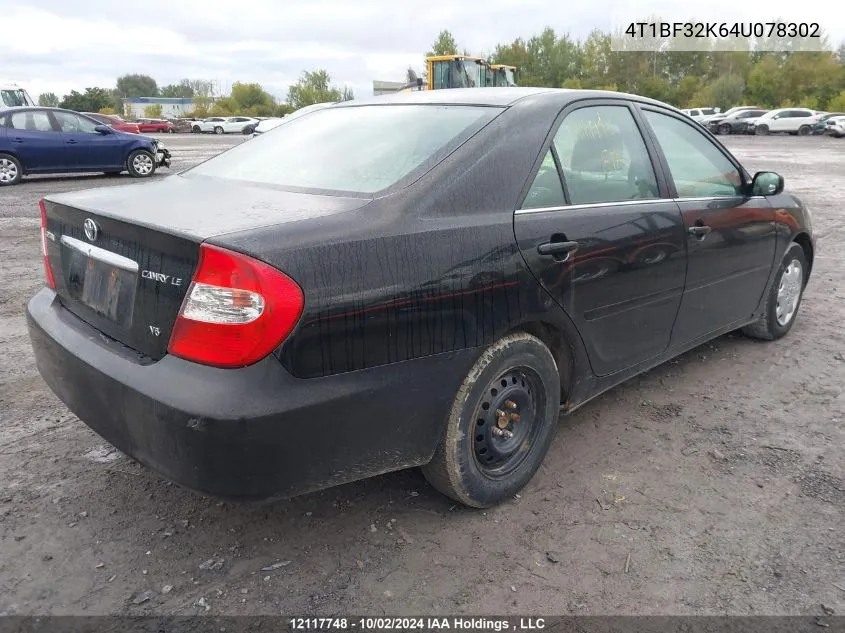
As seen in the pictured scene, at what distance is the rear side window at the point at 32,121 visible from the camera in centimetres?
1356

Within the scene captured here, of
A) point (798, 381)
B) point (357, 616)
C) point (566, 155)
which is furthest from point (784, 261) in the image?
point (357, 616)

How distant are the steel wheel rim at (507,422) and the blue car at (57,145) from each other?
14.1 m

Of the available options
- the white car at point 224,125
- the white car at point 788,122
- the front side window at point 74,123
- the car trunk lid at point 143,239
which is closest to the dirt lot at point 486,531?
the car trunk lid at point 143,239

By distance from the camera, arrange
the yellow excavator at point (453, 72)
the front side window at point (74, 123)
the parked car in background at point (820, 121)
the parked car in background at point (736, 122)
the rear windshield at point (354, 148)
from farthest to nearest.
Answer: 1. the parked car in background at point (736, 122)
2. the parked car in background at point (820, 121)
3. the yellow excavator at point (453, 72)
4. the front side window at point (74, 123)
5. the rear windshield at point (354, 148)

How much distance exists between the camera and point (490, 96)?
3078mm

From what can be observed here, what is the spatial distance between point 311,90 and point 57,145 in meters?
95.1

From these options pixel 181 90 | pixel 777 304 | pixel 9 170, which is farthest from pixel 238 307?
pixel 181 90

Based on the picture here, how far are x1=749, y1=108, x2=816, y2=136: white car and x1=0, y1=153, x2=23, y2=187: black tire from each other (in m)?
41.0

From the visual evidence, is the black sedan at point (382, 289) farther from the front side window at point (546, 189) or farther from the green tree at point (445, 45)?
the green tree at point (445, 45)

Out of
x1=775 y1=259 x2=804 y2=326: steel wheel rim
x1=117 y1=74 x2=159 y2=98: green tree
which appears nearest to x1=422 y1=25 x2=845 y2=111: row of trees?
x1=775 y1=259 x2=804 y2=326: steel wheel rim

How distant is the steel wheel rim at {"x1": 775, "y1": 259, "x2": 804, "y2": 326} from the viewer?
15.1 ft

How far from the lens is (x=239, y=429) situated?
200 cm

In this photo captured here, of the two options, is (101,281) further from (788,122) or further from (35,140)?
(788,122)

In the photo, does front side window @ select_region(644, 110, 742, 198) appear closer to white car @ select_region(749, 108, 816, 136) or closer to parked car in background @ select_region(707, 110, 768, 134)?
parked car in background @ select_region(707, 110, 768, 134)
